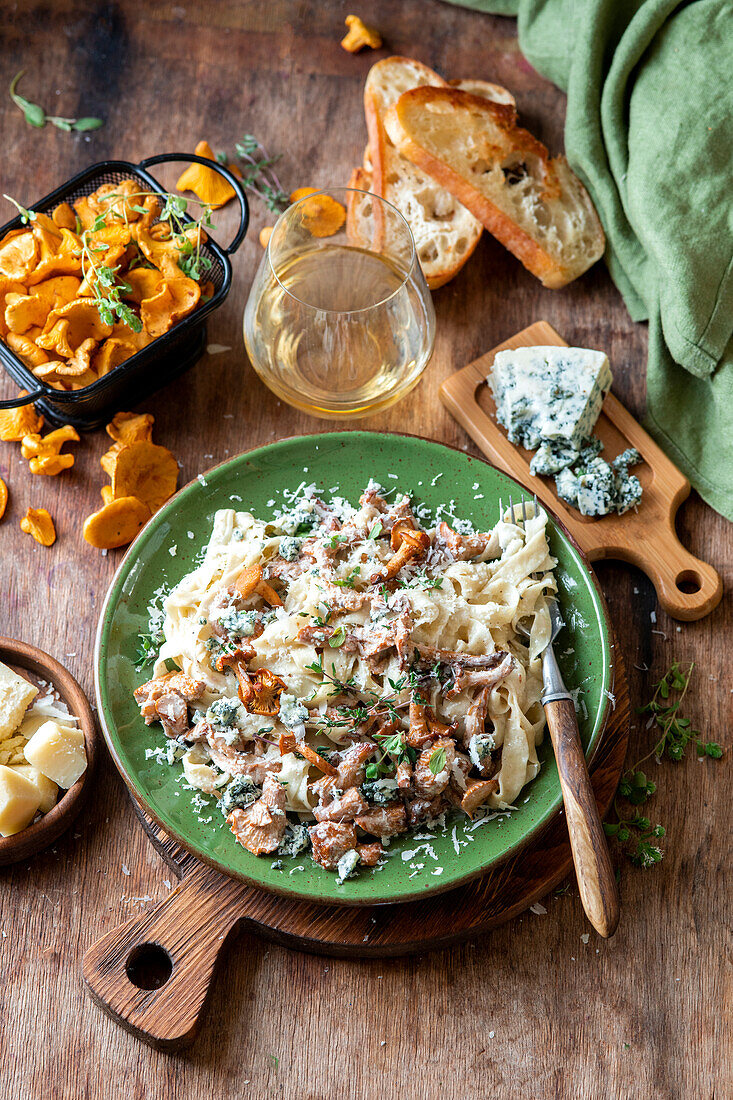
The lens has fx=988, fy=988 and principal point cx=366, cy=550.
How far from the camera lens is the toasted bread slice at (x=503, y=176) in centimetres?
327

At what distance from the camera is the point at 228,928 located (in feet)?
8.61

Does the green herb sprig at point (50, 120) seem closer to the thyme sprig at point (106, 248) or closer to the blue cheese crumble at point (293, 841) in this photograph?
the thyme sprig at point (106, 248)

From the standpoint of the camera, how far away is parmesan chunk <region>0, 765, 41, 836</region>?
2594 mm

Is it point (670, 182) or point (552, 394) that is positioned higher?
point (670, 182)

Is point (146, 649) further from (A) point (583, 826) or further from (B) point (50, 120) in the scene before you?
(B) point (50, 120)

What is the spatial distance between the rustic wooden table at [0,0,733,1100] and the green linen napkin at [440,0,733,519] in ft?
0.53

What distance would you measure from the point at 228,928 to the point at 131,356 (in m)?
1.66

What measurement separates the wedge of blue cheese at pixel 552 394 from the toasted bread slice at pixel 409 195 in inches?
18.5

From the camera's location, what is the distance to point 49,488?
3207mm

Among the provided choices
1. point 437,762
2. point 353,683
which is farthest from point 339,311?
point 437,762

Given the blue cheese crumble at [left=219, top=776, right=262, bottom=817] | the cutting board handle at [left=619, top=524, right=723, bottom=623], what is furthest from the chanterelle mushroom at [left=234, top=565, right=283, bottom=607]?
the cutting board handle at [left=619, top=524, right=723, bottom=623]

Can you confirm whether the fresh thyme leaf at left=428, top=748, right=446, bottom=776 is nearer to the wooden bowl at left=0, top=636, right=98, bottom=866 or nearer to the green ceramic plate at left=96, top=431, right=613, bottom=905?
the green ceramic plate at left=96, top=431, right=613, bottom=905

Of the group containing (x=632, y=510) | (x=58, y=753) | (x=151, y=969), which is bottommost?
(x=151, y=969)

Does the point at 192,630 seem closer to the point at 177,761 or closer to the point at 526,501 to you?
the point at 177,761
